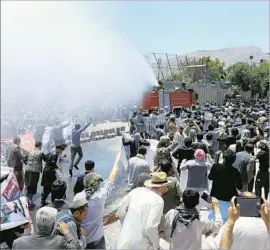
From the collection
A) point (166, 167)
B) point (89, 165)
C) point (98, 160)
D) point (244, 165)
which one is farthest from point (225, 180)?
point (98, 160)

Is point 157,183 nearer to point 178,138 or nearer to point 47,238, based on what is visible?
point 47,238

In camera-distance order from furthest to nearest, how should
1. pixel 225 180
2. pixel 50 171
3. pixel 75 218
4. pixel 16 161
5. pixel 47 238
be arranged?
pixel 16 161 < pixel 50 171 < pixel 225 180 < pixel 75 218 < pixel 47 238

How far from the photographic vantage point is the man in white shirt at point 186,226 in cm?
344

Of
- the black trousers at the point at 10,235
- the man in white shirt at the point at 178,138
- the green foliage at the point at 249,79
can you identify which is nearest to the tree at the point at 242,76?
the green foliage at the point at 249,79

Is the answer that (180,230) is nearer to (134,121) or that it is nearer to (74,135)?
(74,135)

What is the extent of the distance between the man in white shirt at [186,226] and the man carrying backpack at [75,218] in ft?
1.99

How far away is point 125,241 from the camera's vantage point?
347 cm

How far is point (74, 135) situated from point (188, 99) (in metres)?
18.1

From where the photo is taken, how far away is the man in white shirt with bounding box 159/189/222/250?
3439 millimetres

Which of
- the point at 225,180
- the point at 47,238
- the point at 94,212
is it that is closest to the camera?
the point at 47,238

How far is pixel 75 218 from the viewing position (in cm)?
355

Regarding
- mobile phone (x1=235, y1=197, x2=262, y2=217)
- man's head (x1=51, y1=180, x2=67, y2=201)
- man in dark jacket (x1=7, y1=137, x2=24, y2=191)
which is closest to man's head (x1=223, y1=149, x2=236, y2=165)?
man's head (x1=51, y1=180, x2=67, y2=201)

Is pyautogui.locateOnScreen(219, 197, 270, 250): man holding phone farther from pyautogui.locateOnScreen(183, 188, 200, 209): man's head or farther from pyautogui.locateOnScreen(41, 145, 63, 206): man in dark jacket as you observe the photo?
pyautogui.locateOnScreen(41, 145, 63, 206): man in dark jacket

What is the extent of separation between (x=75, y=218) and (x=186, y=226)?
2.79 ft
